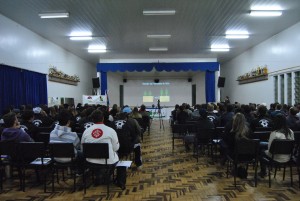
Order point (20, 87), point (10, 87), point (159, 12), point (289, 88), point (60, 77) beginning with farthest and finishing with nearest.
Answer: point (60, 77) → point (289, 88) → point (20, 87) → point (10, 87) → point (159, 12)

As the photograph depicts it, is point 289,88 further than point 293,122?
Yes

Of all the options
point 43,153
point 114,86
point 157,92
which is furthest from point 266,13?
point 114,86

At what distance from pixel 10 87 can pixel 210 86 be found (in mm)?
11079

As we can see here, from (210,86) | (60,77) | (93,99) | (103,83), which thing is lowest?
(93,99)

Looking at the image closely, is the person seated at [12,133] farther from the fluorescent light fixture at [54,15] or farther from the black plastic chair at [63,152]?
the fluorescent light fixture at [54,15]

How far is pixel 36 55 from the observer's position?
34.1ft

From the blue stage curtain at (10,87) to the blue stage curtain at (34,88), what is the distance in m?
0.35

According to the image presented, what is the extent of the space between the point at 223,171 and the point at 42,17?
6600mm

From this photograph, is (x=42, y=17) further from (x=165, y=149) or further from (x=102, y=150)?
(x=102, y=150)

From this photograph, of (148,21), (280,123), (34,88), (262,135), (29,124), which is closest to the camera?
(280,123)

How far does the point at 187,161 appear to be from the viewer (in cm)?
598

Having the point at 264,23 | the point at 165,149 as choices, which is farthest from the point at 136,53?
the point at 165,149

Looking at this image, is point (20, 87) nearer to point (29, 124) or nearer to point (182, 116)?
point (29, 124)

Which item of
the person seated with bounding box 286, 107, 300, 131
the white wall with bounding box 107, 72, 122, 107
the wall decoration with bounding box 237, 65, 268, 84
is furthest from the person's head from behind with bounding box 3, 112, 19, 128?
the white wall with bounding box 107, 72, 122, 107
